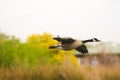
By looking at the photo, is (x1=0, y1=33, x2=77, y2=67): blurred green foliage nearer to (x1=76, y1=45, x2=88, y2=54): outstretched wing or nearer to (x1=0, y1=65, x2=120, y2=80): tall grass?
(x1=0, y1=65, x2=120, y2=80): tall grass

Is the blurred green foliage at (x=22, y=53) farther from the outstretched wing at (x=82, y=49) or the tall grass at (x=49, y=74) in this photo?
the outstretched wing at (x=82, y=49)

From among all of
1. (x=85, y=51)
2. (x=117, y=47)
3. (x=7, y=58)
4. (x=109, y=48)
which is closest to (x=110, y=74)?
(x=7, y=58)

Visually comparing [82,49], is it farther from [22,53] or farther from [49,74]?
[22,53]

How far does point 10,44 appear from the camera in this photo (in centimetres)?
1036

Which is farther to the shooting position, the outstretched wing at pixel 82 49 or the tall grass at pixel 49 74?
the tall grass at pixel 49 74

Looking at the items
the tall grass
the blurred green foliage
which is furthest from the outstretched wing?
the blurred green foliage

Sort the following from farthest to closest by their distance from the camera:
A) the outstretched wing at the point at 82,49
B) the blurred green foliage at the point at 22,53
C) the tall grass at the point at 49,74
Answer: the blurred green foliage at the point at 22,53 → the tall grass at the point at 49,74 → the outstretched wing at the point at 82,49

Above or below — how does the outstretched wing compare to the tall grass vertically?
above

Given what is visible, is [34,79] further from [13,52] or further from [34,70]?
[13,52]

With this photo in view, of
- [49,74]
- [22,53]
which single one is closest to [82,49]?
[49,74]

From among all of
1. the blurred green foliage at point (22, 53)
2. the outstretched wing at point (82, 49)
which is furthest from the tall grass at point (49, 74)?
the outstretched wing at point (82, 49)

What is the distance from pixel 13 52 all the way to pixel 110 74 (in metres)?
3.54

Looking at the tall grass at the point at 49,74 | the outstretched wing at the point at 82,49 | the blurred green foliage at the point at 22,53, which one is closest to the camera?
the outstretched wing at the point at 82,49

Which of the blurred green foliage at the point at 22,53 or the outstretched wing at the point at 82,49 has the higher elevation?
the outstretched wing at the point at 82,49
